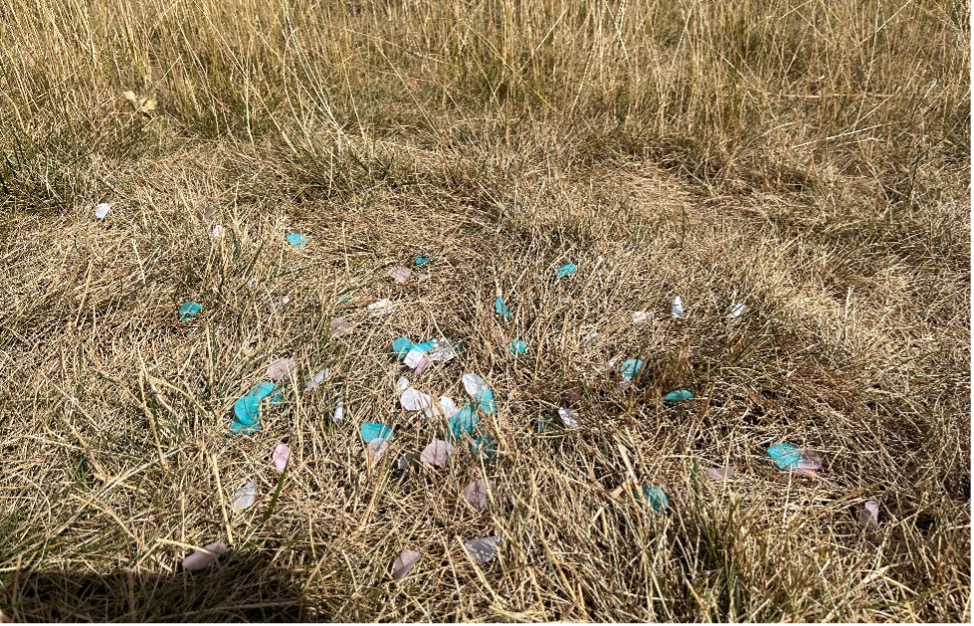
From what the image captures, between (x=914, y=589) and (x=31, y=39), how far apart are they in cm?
314

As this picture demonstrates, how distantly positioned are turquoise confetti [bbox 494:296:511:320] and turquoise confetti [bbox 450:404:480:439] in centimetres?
30

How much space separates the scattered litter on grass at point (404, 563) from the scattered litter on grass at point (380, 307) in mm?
688

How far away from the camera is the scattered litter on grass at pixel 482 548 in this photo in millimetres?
1222

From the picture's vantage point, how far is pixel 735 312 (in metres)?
1.64

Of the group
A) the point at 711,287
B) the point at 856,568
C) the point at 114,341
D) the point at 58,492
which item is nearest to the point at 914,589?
the point at 856,568

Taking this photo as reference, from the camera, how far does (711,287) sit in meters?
1.78

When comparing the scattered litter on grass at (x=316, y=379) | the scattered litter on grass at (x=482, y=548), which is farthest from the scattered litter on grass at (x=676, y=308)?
the scattered litter on grass at (x=316, y=379)

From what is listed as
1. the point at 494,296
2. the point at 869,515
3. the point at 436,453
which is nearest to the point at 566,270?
the point at 494,296

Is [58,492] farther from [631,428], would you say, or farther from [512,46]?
[512,46]

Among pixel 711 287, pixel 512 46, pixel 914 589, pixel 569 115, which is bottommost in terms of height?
pixel 914 589

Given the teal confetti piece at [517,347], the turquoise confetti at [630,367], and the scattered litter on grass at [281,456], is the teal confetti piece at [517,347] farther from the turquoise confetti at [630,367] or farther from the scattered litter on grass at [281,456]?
the scattered litter on grass at [281,456]

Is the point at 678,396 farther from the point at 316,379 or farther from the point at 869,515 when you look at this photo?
the point at 316,379

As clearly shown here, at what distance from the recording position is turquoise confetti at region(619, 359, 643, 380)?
1533 mm

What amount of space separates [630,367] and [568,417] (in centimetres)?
22
